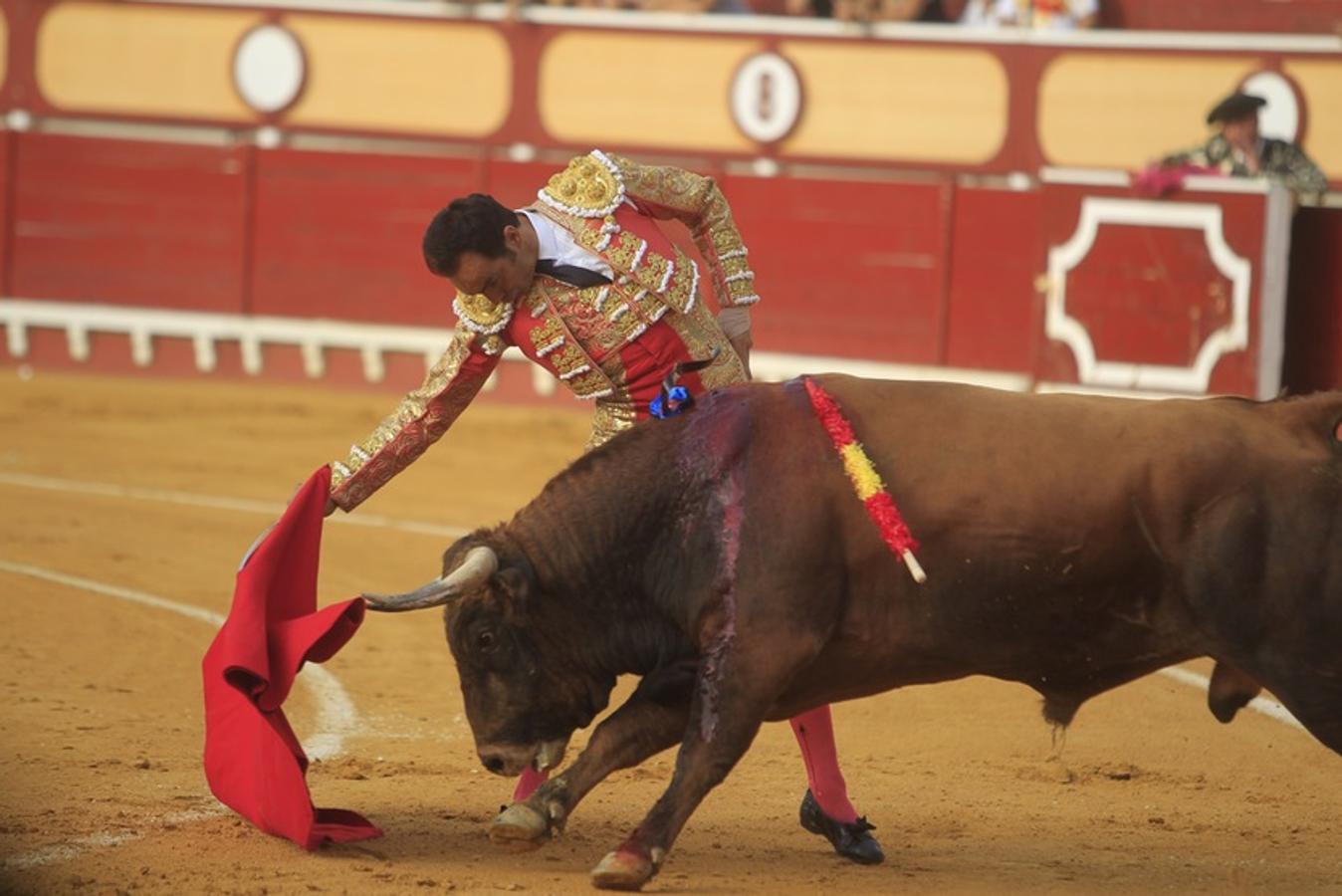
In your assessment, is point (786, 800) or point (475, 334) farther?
point (786, 800)

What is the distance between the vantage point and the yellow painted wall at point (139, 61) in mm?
11398

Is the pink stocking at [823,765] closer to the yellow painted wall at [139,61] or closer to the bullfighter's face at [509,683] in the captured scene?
the bullfighter's face at [509,683]

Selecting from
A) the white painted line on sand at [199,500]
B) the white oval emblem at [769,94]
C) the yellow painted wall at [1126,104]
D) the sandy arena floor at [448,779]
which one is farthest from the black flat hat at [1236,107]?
the white painted line on sand at [199,500]

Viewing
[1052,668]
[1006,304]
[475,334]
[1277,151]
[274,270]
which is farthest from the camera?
[274,270]

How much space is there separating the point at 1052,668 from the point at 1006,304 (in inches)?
259

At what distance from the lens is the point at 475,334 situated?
150 inches

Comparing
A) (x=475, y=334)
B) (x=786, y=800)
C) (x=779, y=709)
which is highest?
(x=475, y=334)

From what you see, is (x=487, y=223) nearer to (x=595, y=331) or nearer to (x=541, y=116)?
(x=595, y=331)

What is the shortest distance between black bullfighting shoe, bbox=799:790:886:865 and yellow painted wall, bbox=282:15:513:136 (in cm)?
768

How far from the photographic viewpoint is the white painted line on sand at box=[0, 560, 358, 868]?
11.8ft

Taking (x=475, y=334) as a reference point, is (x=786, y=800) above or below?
below

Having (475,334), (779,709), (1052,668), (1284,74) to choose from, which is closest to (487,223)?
(475,334)

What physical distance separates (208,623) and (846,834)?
7.81 ft

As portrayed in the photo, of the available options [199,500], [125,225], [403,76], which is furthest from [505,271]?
[125,225]
